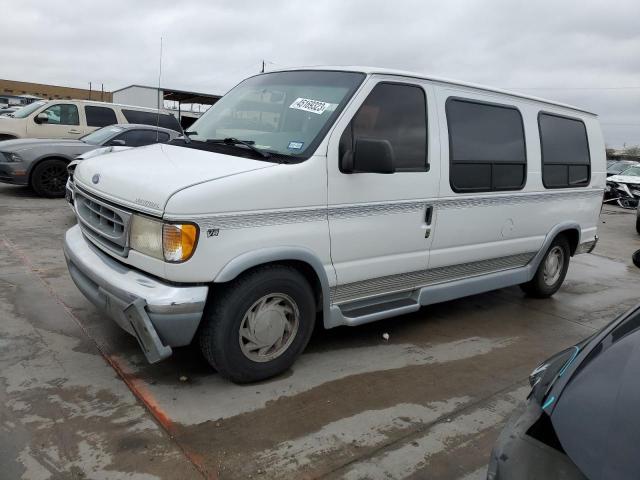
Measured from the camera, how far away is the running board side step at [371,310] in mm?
3736

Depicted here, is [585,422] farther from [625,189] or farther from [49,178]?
[625,189]

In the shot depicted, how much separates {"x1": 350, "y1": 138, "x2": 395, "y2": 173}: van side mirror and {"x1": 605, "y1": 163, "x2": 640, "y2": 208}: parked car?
17.6m

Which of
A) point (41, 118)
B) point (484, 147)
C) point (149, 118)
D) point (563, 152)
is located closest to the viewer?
point (484, 147)

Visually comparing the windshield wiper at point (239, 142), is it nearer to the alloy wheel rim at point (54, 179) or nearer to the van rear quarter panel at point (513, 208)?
the van rear quarter panel at point (513, 208)

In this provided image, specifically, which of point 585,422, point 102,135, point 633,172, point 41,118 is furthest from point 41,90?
point 585,422

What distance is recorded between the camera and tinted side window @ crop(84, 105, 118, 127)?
38.1ft

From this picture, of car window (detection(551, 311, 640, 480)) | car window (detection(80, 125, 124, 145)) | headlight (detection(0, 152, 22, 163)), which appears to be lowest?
headlight (detection(0, 152, 22, 163))

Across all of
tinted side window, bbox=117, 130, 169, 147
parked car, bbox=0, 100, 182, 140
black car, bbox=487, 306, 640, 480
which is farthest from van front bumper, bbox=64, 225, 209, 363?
parked car, bbox=0, 100, 182, 140

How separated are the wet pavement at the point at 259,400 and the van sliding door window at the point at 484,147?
54.7 inches

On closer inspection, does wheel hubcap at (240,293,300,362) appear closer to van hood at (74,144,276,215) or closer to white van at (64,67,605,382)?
white van at (64,67,605,382)

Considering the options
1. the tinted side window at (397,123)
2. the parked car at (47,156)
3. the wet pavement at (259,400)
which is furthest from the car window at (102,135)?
the tinted side window at (397,123)

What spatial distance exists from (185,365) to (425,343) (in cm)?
200

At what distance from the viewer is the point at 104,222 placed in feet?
11.3

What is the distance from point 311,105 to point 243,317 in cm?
158
